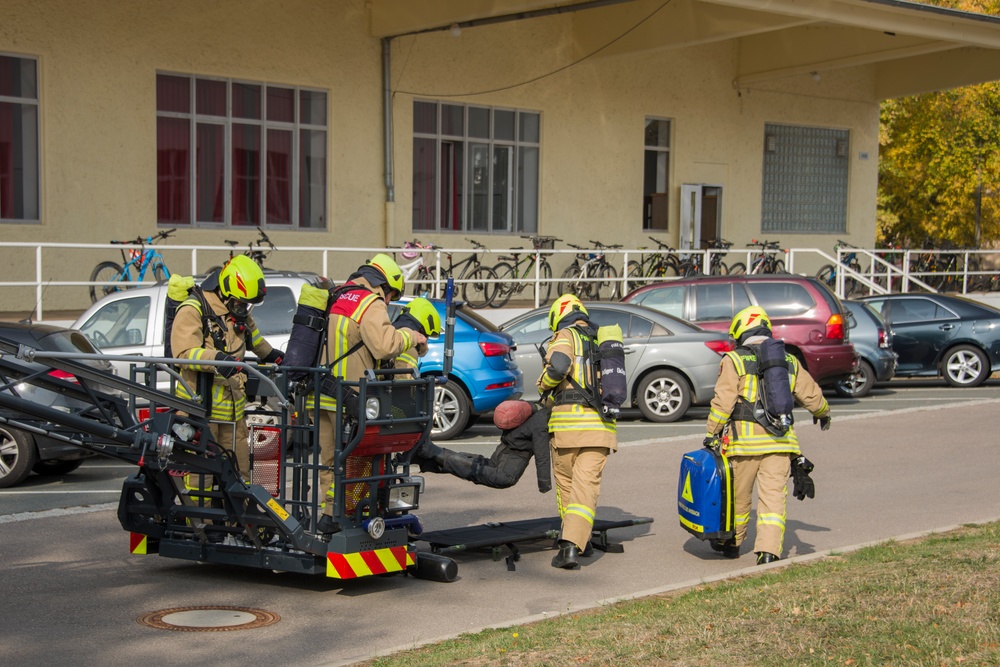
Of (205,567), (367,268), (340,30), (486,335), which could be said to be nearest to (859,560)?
(367,268)

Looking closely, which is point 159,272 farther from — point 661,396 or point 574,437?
point 574,437

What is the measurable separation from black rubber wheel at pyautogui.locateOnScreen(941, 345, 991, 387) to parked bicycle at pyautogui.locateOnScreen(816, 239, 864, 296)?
288 inches

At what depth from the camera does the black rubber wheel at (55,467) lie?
12.1 m

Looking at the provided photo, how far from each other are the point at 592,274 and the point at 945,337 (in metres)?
7.49

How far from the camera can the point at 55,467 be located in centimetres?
1216

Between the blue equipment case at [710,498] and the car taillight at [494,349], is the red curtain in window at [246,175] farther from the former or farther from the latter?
the blue equipment case at [710,498]

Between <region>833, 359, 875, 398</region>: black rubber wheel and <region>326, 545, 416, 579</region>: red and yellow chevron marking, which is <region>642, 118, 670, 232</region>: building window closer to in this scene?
<region>833, 359, 875, 398</region>: black rubber wheel

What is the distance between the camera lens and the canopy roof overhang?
22406 millimetres

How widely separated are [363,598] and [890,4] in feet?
65.8

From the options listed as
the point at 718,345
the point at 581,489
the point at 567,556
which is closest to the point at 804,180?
the point at 718,345

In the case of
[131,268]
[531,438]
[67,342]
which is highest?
[131,268]

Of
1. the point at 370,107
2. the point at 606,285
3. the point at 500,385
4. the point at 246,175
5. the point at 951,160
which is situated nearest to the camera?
the point at 500,385

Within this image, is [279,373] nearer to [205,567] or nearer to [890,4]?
[205,567]

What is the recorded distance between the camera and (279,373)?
778cm
